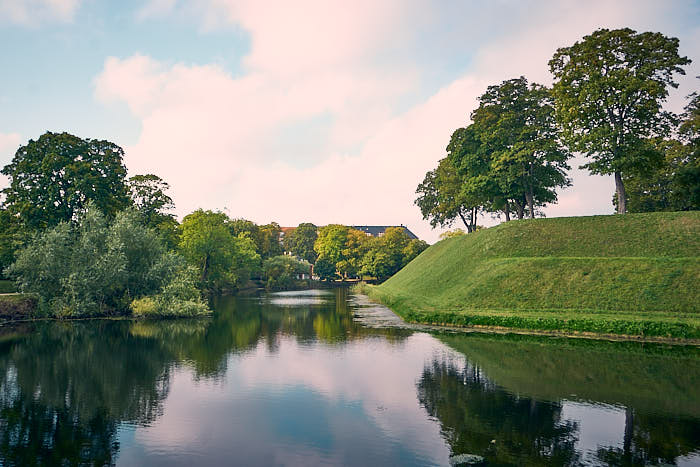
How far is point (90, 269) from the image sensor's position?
159 ft

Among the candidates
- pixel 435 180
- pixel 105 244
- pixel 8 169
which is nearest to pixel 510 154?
pixel 435 180

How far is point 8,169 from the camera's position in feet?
185

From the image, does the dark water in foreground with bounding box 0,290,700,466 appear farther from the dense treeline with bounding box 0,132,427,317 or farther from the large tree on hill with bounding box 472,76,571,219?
the large tree on hill with bounding box 472,76,571,219

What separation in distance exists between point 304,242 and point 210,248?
86.1 metres

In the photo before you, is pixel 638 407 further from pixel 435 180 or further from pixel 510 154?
pixel 435 180

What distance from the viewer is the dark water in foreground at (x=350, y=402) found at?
47.0 feet

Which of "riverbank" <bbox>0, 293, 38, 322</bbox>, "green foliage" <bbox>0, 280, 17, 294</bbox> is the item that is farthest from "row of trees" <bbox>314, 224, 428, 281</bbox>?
"riverbank" <bbox>0, 293, 38, 322</bbox>

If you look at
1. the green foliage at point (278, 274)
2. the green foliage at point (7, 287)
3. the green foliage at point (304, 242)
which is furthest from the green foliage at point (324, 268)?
the green foliage at point (7, 287)

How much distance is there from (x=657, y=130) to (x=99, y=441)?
56716 millimetres

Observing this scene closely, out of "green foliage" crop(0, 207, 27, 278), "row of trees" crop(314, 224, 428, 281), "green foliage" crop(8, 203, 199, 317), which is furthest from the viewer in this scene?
"row of trees" crop(314, 224, 428, 281)

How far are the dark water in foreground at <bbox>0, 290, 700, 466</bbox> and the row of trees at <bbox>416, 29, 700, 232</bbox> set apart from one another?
96.0ft

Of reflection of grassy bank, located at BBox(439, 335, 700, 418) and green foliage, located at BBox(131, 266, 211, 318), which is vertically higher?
green foliage, located at BBox(131, 266, 211, 318)

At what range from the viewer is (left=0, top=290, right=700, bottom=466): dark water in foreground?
14.3 meters

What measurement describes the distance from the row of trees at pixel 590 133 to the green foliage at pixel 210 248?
45.0m
